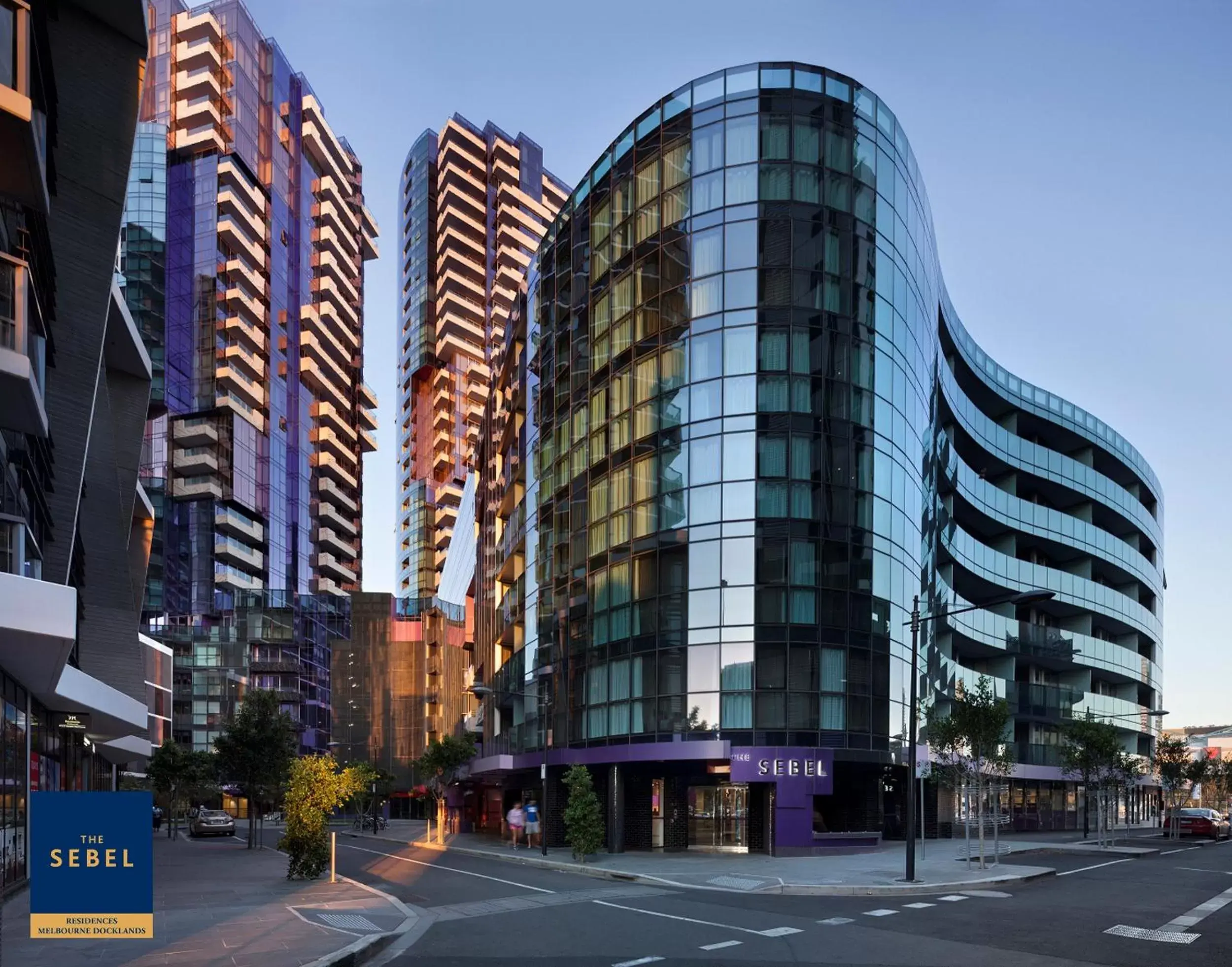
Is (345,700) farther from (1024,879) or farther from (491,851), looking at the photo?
(1024,879)

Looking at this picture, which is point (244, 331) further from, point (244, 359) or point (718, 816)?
point (718, 816)

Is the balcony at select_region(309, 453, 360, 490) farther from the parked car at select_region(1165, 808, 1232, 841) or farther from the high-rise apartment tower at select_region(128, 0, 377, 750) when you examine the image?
the parked car at select_region(1165, 808, 1232, 841)

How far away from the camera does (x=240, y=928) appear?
18719mm

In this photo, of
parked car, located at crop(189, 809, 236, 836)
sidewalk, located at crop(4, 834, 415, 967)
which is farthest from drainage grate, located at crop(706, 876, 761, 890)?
parked car, located at crop(189, 809, 236, 836)

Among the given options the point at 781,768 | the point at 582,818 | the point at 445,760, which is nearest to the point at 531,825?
the point at 582,818

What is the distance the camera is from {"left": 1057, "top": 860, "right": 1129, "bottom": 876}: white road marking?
1331 inches

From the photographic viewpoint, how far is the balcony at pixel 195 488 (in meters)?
144

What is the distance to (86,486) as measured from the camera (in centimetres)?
3875

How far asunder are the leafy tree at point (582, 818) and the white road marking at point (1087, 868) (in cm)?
1424

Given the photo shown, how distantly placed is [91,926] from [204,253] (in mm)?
157806

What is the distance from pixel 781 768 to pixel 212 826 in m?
40.5

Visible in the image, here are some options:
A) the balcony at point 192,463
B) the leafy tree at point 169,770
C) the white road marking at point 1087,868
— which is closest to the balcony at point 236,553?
the balcony at point 192,463

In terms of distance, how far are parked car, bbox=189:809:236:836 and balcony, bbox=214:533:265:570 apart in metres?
82.7

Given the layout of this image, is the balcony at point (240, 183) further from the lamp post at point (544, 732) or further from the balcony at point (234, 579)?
the lamp post at point (544, 732)
